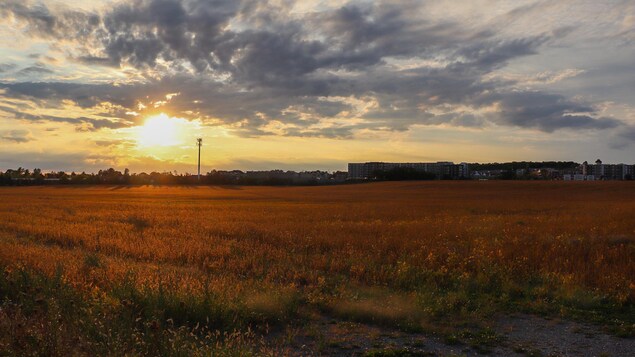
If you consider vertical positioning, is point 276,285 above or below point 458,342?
above

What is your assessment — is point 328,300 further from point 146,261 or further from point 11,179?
point 11,179

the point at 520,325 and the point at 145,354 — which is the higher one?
the point at 145,354

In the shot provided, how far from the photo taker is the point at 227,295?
31.4 feet

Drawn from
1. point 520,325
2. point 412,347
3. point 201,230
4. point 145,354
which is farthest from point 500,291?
point 201,230

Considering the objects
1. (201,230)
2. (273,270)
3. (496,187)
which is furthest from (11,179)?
(273,270)

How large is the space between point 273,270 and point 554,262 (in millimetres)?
8117

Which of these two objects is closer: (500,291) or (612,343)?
(612,343)

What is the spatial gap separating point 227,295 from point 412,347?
11.7ft

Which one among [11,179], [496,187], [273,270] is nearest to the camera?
[273,270]

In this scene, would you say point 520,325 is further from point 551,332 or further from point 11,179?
point 11,179

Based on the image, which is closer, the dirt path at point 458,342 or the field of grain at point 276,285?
the field of grain at point 276,285

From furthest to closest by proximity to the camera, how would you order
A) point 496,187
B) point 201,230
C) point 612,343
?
point 496,187, point 201,230, point 612,343

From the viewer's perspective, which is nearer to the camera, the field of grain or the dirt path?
the field of grain

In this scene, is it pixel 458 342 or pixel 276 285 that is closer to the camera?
pixel 458 342
